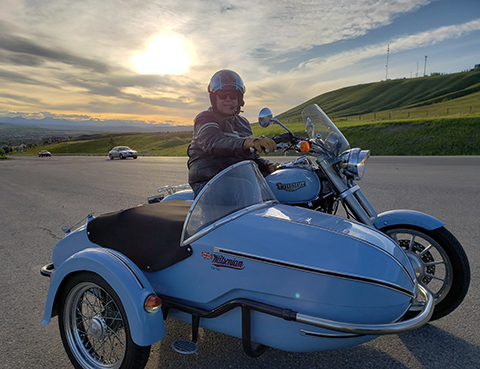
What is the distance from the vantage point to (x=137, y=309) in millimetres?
2025

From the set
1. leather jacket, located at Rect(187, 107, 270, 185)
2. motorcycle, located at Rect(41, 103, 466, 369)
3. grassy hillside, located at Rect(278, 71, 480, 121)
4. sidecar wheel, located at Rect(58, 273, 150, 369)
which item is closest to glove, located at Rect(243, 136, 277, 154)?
leather jacket, located at Rect(187, 107, 270, 185)

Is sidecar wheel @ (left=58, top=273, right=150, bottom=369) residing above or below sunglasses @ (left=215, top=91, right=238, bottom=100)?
below

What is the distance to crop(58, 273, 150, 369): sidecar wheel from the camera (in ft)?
7.58

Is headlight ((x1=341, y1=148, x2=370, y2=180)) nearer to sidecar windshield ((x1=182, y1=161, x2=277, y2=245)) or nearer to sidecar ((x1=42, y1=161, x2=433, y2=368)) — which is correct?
sidecar ((x1=42, y1=161, x2=433, y2=368))

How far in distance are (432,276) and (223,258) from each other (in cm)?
207

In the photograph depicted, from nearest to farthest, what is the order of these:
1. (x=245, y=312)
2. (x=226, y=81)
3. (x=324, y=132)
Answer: (x=245, y=312) < (x=226, y=81) < (x=324, y=132)

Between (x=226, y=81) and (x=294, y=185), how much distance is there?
124cm

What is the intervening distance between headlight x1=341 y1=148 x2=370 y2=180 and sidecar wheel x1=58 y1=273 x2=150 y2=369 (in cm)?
223

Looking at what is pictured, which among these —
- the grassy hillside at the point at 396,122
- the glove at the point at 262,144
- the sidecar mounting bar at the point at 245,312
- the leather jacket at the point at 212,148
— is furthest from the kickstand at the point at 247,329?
the grassy hillside at the point at 396,122

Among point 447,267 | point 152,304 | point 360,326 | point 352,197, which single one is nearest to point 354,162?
point 352,197

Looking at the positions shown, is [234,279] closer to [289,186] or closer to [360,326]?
[360,326]

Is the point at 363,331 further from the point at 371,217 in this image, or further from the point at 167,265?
the point at 371,217

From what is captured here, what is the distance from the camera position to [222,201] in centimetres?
222

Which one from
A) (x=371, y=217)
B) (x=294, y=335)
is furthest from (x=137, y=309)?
(x=371, y=217)
